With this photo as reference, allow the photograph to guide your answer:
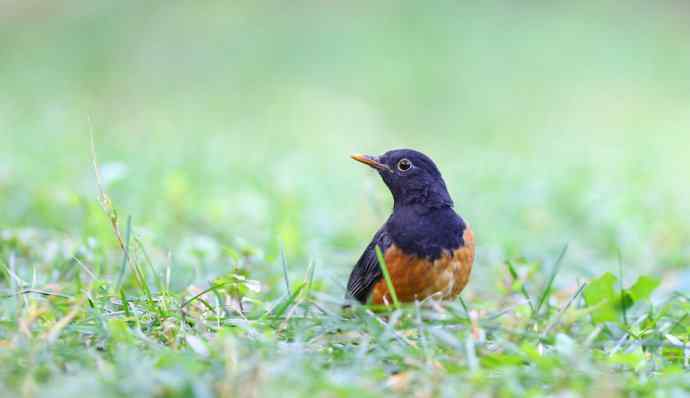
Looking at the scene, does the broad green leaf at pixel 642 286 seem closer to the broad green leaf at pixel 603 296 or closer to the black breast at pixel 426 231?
the broad green leaf at pixel 603 296

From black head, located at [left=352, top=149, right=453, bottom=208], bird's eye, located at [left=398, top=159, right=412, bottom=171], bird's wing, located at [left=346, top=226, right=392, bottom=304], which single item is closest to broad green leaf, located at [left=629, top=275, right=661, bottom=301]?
black head, located at [left=352, top=149, right=453, bottom=208]

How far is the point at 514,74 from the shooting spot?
16.5m

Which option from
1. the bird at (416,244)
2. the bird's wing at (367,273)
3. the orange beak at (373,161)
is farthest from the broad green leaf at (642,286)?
the orange beak at (373,161)

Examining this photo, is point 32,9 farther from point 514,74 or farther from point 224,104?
point 514,74

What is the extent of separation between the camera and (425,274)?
15.1 feet

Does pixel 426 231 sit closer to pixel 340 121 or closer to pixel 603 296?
pixel 603 296

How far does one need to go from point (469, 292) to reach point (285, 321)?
252cm

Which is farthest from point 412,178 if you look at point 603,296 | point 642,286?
point 642,286

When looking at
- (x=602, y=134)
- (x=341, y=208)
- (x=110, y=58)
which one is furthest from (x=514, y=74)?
(x=341, y=208)

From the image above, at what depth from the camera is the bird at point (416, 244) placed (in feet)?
15.1

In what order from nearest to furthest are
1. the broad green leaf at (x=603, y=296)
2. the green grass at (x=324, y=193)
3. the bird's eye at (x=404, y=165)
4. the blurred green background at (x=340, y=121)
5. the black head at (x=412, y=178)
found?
1. the green grass at (x=324, y=193)
2. the broad green leaf at (x=603, y=296)
3. the black head at (x=412, y=178)
4. the bird's eye at (x=404, y=165)
5. the blurred green background at (x=340, y=121)

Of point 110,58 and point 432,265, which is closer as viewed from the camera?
point 432,265

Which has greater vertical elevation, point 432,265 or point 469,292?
point 432,265

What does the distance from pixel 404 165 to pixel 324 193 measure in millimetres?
3657
